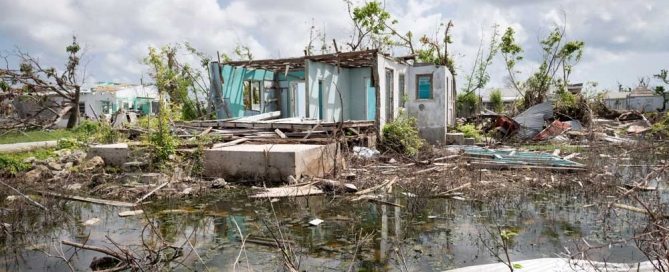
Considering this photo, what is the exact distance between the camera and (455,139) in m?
17.1

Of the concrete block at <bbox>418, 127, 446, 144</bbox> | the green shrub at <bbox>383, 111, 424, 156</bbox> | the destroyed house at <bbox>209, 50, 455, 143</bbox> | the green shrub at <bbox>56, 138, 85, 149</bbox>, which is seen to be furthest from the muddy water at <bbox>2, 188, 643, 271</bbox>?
the concrete block at <bbox>418, 127, 446, 144</bbox>

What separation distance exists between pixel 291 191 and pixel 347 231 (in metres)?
2.57

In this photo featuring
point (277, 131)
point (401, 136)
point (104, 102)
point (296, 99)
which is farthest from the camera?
point (104, 102)

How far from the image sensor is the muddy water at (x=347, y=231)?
5.30 metres

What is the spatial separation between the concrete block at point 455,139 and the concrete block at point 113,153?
10.9m

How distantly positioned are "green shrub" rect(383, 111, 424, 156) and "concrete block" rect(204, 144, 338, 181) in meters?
3.82

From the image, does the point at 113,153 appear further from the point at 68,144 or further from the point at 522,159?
the point at 522,159

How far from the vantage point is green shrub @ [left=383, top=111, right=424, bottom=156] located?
1395 cm

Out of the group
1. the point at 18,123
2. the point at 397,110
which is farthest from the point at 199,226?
the point at 18,123

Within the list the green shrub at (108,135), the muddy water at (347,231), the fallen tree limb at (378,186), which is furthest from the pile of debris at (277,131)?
the muddy water at (347,231)

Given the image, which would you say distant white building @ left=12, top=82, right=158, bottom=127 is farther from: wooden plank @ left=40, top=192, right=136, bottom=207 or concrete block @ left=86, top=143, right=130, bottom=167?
wooden plank @ left=40, top=192, right=136, bottom=207

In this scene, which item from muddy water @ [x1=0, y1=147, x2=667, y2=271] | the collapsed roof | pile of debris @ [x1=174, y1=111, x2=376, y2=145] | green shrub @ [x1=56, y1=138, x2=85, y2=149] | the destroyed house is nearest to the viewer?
muddy water @ [x1=0, y1=147, x2=667, y2=271]

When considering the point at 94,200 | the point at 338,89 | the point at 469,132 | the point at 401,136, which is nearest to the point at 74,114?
the point at 338,89

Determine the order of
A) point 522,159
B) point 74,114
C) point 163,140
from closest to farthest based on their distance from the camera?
point 163,140 → point 522,159 → point 74,114
